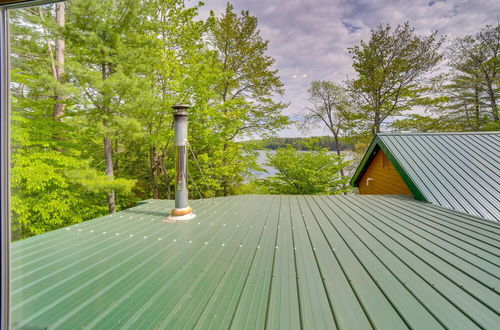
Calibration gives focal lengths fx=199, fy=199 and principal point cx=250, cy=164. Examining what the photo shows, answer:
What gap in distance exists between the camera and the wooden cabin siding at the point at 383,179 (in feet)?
15.8

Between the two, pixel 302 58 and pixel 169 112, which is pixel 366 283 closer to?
pixel 302 58

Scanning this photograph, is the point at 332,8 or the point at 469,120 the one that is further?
the point at 469,120

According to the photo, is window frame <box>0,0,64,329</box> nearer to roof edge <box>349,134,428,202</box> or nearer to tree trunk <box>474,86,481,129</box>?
roof edge <box>349,134,428,202</box>

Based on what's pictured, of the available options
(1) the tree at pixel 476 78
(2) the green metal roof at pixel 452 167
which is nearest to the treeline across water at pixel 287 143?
(2) the green metal roof at pixel 452 167

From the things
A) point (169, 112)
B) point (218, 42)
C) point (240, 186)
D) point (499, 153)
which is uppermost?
point (218, 42)

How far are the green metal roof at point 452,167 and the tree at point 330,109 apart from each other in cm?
688

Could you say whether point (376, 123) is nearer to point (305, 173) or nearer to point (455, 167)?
point (305, 173)

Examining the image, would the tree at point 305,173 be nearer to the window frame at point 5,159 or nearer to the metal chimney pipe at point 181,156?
the metal chimney pipe at point 181,156

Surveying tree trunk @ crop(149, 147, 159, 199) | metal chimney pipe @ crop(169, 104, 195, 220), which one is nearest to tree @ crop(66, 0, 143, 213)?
tree trunk @ crop(149, 147, 159, 199)

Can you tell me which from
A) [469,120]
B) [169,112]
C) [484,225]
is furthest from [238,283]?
[469,120]

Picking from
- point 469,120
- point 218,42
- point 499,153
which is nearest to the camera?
point 499,153

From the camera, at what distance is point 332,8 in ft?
8.67

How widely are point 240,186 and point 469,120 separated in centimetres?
1187

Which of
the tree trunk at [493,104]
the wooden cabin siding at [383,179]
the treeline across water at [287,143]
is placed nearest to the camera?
the wooden cabin siding at [383,179]
